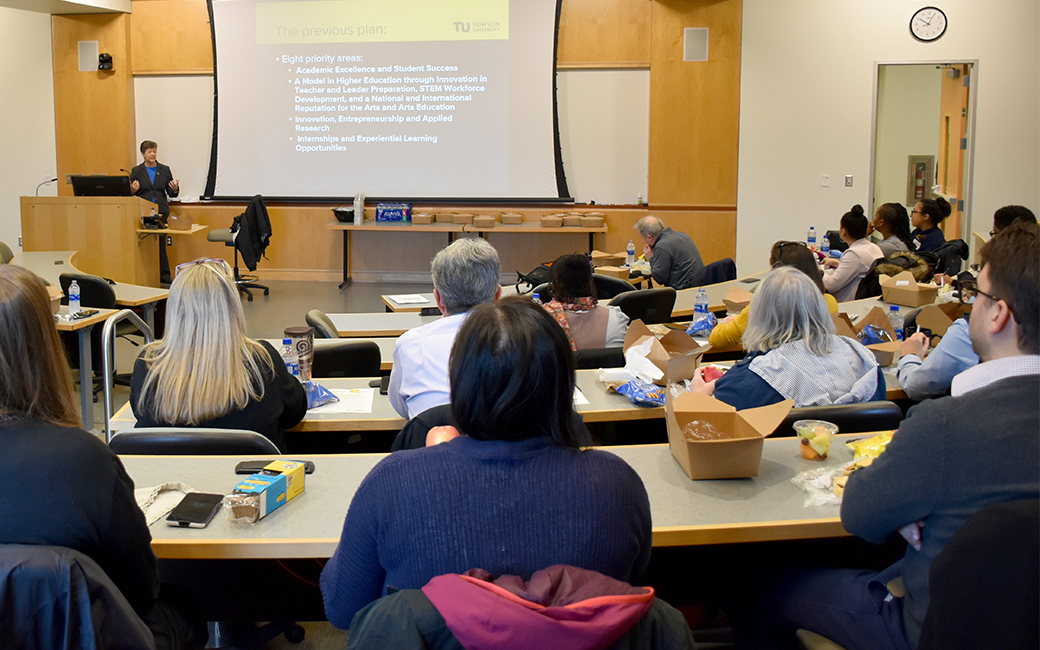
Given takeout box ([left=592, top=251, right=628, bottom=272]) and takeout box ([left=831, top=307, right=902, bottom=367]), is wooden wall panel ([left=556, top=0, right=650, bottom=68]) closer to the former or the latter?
takeout box ([left=592, top=251, right=628, bottom=272])

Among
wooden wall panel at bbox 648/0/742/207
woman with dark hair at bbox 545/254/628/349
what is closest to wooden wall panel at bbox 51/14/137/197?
wooden wall panel at bbox 648/0/742/207

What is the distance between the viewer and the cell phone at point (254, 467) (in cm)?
215

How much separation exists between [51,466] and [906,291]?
4.59m

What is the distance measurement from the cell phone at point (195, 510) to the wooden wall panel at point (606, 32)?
27.3 ft

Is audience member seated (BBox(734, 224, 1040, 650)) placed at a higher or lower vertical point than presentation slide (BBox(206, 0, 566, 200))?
lower

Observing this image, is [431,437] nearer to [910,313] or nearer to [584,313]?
[584,313]

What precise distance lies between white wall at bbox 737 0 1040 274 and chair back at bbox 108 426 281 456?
809 centimetres

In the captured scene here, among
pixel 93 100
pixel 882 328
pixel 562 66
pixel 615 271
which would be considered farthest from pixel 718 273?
pixel 93 100

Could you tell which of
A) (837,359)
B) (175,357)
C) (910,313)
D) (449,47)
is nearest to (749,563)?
(837,359)

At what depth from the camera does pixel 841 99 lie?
364 inches

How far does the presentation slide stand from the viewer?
9.58 meters

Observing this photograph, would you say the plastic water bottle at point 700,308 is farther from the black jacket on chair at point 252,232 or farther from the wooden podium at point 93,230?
the wooden podium at point 93,230

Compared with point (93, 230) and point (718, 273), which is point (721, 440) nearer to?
point (718, 273)

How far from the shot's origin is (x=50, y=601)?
4.52 feet
